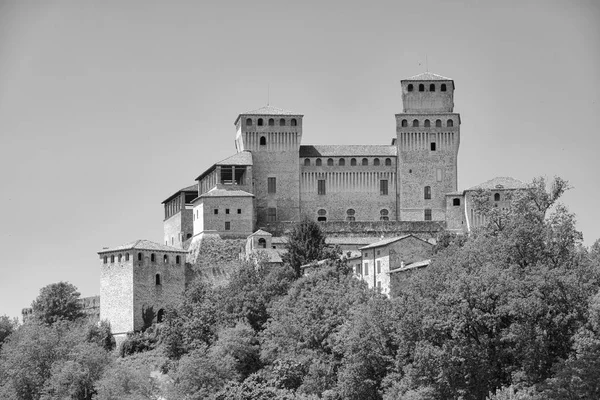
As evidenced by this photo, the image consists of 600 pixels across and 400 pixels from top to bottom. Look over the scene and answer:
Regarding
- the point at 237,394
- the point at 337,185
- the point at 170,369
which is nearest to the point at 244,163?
the point at 337,185

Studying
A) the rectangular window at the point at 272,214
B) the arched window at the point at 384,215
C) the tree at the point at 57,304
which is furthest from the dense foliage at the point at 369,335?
the arched window at the point at 384,215

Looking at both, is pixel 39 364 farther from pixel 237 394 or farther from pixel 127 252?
pixel 237 394

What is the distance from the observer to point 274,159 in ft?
343

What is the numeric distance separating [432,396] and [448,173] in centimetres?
4415

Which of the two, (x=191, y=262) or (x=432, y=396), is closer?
(x=432, y=396)

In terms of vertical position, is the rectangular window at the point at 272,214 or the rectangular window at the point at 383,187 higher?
the rectangular window at the point at 383,187

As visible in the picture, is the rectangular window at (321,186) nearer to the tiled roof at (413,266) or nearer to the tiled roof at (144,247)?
the tiled roof at (144,247)

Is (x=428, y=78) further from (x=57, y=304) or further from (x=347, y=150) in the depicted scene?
(x=57, y=304)

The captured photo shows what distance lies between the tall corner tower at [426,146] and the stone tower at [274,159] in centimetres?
776

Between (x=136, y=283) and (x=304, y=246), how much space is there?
11881 millimetres

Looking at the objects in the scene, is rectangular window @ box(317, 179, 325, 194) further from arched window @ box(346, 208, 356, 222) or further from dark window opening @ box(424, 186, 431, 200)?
dark window opening @ box(424, 186, 431, 200)

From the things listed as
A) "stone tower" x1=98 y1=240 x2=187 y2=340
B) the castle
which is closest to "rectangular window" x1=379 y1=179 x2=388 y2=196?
the castle

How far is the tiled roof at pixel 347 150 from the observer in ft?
347

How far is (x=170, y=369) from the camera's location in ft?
277
